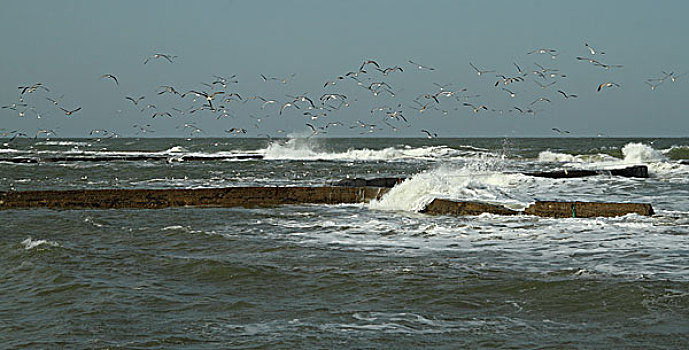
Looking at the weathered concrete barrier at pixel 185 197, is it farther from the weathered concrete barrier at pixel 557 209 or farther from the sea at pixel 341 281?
the weathered concrete barrier at pixel 557 209

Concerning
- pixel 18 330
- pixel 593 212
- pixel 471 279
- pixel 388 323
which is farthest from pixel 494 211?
pixel 18 330

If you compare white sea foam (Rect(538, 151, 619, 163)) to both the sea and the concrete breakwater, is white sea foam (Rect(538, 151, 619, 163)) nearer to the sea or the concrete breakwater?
the concrete breakwater

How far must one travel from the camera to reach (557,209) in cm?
1336

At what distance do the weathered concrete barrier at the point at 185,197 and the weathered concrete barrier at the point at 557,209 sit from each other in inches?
110

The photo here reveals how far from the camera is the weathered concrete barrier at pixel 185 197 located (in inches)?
643

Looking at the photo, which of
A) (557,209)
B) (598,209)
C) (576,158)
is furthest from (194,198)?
(576,158)

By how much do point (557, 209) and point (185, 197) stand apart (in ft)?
25.5

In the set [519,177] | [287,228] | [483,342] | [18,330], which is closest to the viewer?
[483,342]

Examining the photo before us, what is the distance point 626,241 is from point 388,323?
17.3 ft

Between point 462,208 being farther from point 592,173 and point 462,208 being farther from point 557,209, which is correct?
point 592,173

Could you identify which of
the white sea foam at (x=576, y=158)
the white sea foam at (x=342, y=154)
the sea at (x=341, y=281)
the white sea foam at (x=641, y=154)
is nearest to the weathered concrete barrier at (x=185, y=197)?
the sea at (x=341, y=281)

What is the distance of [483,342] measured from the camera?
18.6 feet

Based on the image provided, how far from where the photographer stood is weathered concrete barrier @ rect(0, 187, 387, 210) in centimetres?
1633

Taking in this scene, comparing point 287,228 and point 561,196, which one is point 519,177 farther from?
point 287,228
